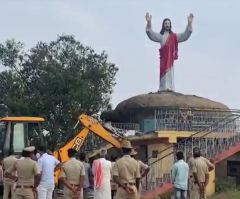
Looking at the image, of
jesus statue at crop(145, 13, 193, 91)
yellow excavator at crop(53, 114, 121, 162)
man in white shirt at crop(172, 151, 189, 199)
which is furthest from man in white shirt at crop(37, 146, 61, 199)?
jesus statue at crop(145, 13, 193, 91)

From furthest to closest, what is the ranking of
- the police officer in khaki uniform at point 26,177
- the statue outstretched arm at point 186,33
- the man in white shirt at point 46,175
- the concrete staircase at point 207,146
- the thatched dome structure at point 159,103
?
the statue outstretched arm at point 186,33
the thatched dome structure at point 159,103
the concrete staircase at point 207,146
the man in white shirt at point 46,175
the police officer in khaki uniform at point 26,177

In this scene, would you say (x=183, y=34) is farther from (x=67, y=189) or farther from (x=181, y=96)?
(x=67, y=189)

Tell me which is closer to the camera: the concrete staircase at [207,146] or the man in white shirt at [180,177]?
the man in white shirt at [180,177]

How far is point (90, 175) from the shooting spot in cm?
1909

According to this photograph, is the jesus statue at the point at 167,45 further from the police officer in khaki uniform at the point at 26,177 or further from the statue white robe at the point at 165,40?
the police officer in khaki uniform at the point at 26,177

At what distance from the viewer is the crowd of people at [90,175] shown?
13.3 metres

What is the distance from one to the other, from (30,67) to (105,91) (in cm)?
511

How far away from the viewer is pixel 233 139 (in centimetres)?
2631

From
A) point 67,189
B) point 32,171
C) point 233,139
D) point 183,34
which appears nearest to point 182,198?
point 67,189

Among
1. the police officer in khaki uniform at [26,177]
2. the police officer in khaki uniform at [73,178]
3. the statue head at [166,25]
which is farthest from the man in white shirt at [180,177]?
the statue head at [166,25]

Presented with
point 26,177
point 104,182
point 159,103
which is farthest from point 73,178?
point 159,103

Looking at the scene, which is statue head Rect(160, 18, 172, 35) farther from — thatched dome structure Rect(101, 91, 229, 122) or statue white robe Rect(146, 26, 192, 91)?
thatched dome structure Rect(101, 91, 229, 122)

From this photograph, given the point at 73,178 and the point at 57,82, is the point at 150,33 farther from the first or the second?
the point at 73,178

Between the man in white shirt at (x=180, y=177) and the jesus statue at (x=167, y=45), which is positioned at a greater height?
the jesus statue at (x=167, y=45)
